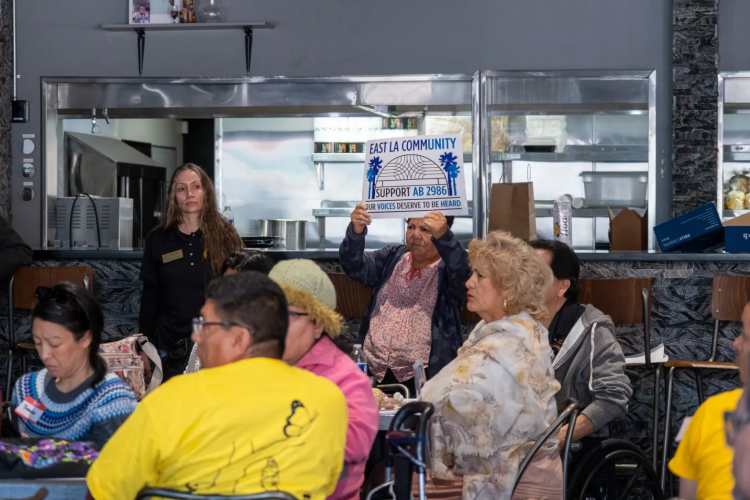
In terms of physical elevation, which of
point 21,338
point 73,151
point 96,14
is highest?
point 96,14

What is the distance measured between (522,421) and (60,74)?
532 centimetres

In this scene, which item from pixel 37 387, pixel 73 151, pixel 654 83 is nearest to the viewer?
pixel 37 387

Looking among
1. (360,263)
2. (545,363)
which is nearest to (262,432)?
(545,363)

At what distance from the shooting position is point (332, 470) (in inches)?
80.5

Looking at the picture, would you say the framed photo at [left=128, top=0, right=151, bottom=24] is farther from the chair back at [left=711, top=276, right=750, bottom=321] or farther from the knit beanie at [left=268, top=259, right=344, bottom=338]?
the knit beanie at [left=268, top=259, right=344, bottom=338]

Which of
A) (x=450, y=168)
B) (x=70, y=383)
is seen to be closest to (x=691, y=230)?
(x=450, y=168)

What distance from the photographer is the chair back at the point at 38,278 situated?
492cm

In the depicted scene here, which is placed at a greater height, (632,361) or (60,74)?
(60,74)

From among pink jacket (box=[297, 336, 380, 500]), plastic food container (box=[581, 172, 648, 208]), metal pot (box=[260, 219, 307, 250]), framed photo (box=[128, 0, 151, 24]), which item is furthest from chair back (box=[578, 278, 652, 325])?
metal pot (box=[260, 219, 307, 250])

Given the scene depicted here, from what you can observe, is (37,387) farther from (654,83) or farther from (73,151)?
(73,151)

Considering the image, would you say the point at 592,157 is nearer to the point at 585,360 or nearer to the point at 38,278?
the point at 585,360

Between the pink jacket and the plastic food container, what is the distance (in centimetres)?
605

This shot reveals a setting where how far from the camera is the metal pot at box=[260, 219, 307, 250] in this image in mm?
8898

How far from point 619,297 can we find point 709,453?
102 inches
